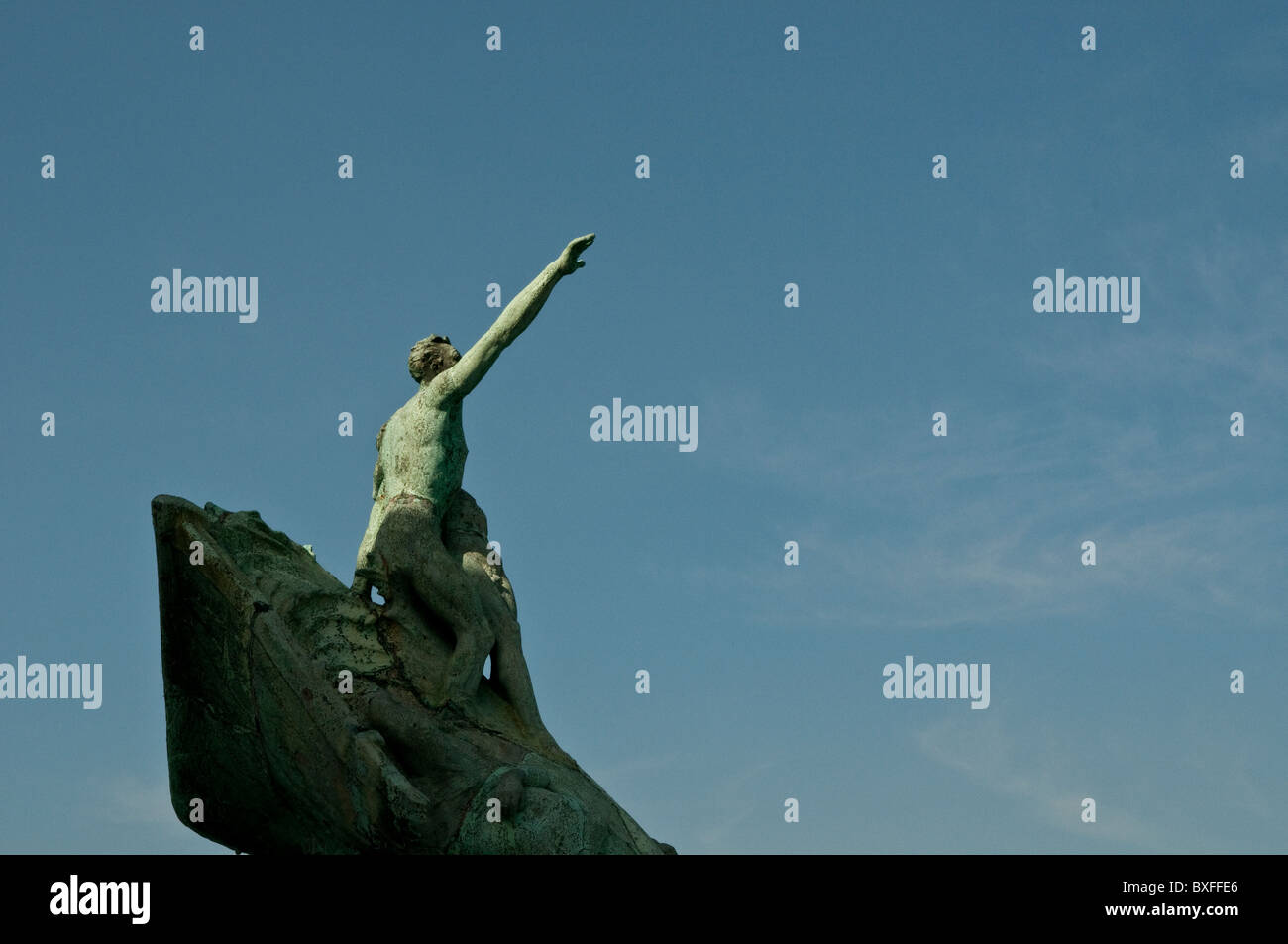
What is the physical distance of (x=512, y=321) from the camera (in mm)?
13016

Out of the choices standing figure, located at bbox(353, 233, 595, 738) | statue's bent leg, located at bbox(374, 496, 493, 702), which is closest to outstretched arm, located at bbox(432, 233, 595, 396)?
standing figure, located at bbox(353, 233, 595, 738)

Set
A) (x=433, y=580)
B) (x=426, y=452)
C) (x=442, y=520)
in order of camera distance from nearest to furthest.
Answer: (x=433, y=580), (x=426, y=452), (x=442, y=520)

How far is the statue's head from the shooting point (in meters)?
13.6

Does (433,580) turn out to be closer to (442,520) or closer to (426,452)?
(442,520)

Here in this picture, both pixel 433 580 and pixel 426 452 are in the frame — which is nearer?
pixel 433 580

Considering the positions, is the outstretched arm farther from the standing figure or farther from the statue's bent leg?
the statue's bent leg

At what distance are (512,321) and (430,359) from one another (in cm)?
97

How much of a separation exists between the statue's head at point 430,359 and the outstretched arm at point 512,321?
16.4 inches

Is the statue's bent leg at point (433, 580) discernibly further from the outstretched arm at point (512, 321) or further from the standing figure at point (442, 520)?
the outstretched arm at point (512, 321)

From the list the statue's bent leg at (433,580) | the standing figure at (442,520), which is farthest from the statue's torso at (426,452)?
the statue's bent leg at (433,580)

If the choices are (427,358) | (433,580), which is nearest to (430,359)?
(427,358)

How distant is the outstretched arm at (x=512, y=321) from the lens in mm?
12984
